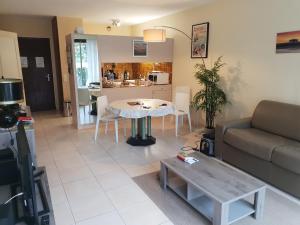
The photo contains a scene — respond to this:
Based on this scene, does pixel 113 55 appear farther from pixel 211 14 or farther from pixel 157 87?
pixel 211 14

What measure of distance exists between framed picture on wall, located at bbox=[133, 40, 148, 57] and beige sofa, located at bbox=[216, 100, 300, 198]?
9.72 ft

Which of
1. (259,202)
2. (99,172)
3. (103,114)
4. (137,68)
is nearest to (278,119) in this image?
(259,202)

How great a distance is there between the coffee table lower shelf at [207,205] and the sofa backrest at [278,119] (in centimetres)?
127

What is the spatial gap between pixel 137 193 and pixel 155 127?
8.55ft

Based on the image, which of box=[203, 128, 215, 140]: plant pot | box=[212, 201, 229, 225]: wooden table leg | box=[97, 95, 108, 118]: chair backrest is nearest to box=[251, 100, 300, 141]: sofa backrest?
box=[203, 128, 215, 140]: plant pot

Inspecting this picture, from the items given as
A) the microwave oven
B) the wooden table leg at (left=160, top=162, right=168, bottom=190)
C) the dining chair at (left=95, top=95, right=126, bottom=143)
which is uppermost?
the microwave oven

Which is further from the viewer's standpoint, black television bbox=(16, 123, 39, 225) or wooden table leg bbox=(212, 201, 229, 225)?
wooden table leg bbox=(212, 201, 229, 225)

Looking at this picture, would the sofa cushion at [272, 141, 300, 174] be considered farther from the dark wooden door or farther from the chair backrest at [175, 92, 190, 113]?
the dark wooden door

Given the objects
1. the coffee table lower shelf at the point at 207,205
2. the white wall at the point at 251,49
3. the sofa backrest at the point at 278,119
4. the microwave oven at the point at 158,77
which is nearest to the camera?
the coffee table lower shelf at the point at 207,205

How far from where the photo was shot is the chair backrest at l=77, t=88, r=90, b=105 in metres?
5.04

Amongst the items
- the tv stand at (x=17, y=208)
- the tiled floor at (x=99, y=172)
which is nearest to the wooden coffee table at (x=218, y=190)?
the tiled floor at (x=99, y=172)

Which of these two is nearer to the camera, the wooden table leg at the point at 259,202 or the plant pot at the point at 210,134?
the wooden table leg at the point at 259,202

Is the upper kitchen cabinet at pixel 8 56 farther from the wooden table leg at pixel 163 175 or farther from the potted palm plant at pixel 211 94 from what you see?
the wooden table leg at pixel 163 175

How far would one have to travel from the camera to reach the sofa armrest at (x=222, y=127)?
338cm
